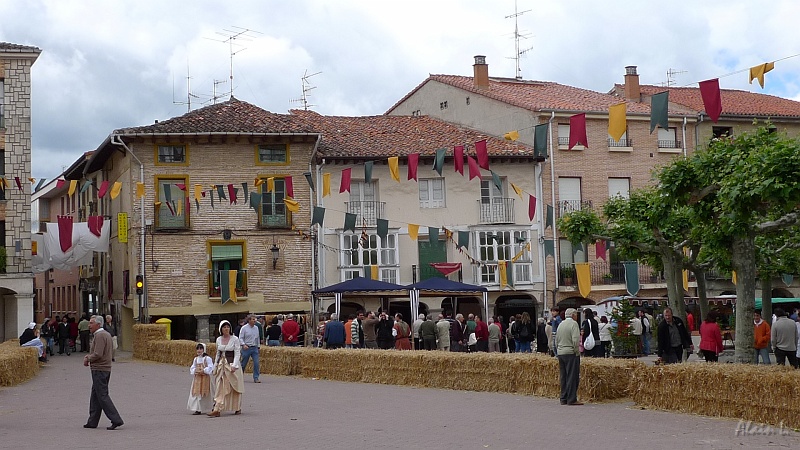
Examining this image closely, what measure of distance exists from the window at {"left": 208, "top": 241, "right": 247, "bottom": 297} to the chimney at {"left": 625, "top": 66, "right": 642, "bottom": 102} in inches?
752

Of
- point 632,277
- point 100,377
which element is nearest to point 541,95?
point 632,277

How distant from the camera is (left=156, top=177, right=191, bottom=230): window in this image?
40312 mm

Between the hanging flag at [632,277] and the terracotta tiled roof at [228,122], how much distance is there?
41.5 feet

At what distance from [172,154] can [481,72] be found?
45.7ft

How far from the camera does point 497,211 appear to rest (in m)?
43.6

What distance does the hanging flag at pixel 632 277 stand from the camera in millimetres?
41188

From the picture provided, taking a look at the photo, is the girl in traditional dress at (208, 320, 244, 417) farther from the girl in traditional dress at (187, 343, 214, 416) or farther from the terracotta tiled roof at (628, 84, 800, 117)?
the terracotta tiled roof at (628, 84, 800, 117)

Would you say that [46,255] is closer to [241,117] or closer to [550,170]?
[241,117]

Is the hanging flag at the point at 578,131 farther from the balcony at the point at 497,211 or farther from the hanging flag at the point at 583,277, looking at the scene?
the balcony at the point at 497,211

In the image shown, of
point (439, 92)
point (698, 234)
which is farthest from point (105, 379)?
point (439, 92)

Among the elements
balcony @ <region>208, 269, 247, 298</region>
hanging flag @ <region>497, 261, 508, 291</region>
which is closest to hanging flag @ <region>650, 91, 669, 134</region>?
hanging flag @ <region>497, 261, 508, 291</region>

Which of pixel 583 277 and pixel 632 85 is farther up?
pixel 632 85

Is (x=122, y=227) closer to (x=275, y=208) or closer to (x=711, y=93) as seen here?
(x=275, y=208)

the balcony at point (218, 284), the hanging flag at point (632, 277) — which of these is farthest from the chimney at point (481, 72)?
the balcony at point (218, 284)
